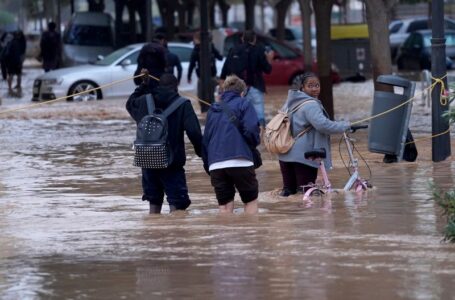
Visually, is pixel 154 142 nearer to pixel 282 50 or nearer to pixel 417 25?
pixel 282 50

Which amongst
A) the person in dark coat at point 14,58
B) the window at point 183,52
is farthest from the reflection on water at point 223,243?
the person in dark coat at point 14,58

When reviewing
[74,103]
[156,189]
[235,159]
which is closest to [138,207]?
[156,189]

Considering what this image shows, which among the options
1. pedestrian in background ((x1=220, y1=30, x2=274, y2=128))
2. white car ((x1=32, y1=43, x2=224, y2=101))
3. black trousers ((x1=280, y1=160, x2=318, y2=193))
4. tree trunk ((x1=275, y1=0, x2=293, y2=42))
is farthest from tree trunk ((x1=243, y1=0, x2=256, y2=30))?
black trousers ((x1=280, y1=160, x2=318, y2=193))

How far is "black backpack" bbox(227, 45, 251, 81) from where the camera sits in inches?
715

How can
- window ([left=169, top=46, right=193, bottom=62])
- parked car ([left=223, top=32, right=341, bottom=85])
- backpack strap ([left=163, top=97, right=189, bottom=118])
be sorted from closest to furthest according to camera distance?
backpack strap ([left=163, top=97, right=189, bottom=118]), window ([left=169, top=46, right=193, bottom=62]), parked car ([left=223, top=32, right=341, bottom=85])

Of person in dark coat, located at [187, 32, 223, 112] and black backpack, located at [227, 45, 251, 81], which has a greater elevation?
black backpack, located at [227, 45, 251, 81]

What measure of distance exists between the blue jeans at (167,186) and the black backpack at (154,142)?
21 cm

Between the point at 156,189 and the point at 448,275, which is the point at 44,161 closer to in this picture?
the point at 156,189

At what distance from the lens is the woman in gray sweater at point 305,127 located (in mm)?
12047

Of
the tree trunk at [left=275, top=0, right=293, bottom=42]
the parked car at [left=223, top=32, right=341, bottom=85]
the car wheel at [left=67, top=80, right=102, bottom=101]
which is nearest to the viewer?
the car wheel at [left=67, top=80, right=102, bottom=101]

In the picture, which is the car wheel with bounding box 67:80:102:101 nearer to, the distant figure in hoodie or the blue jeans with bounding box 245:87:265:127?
the blue jeans with bounding box 245:87:265:127

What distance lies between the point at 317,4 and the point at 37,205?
9.36 metres

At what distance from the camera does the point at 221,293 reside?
8031mm

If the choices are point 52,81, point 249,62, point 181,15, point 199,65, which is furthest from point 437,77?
point 181,15
